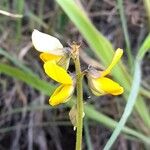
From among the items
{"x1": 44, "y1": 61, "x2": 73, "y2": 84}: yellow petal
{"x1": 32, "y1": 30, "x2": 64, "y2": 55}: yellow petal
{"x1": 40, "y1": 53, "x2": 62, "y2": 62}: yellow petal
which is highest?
{"x1": 32, "y1": 30, "x2": 64, "y2": 55}: yellow petal

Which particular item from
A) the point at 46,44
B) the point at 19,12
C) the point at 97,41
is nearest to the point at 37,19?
the point at 19,12

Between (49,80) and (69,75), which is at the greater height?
(69,75)

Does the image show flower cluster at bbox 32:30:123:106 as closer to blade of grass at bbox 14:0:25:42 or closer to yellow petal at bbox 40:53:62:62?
yellow petal at bbox 40:53:62:62

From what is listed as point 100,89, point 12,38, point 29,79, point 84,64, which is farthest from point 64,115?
point 100,89

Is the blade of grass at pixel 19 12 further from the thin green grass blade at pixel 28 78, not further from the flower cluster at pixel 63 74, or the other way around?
the flower cluster at pixel 63 74

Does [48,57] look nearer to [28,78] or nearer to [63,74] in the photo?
[63,74]

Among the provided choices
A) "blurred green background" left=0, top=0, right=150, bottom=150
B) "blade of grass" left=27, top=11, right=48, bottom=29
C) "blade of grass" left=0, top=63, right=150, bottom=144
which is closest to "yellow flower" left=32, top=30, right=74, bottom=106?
"blade of grass" left=0, top=63, right=150, bottom=144

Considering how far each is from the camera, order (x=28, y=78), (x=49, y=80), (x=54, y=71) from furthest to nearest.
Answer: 1. (x=49, y=80)
2. (x=28, y=78)
3. (x=54, y=71)
